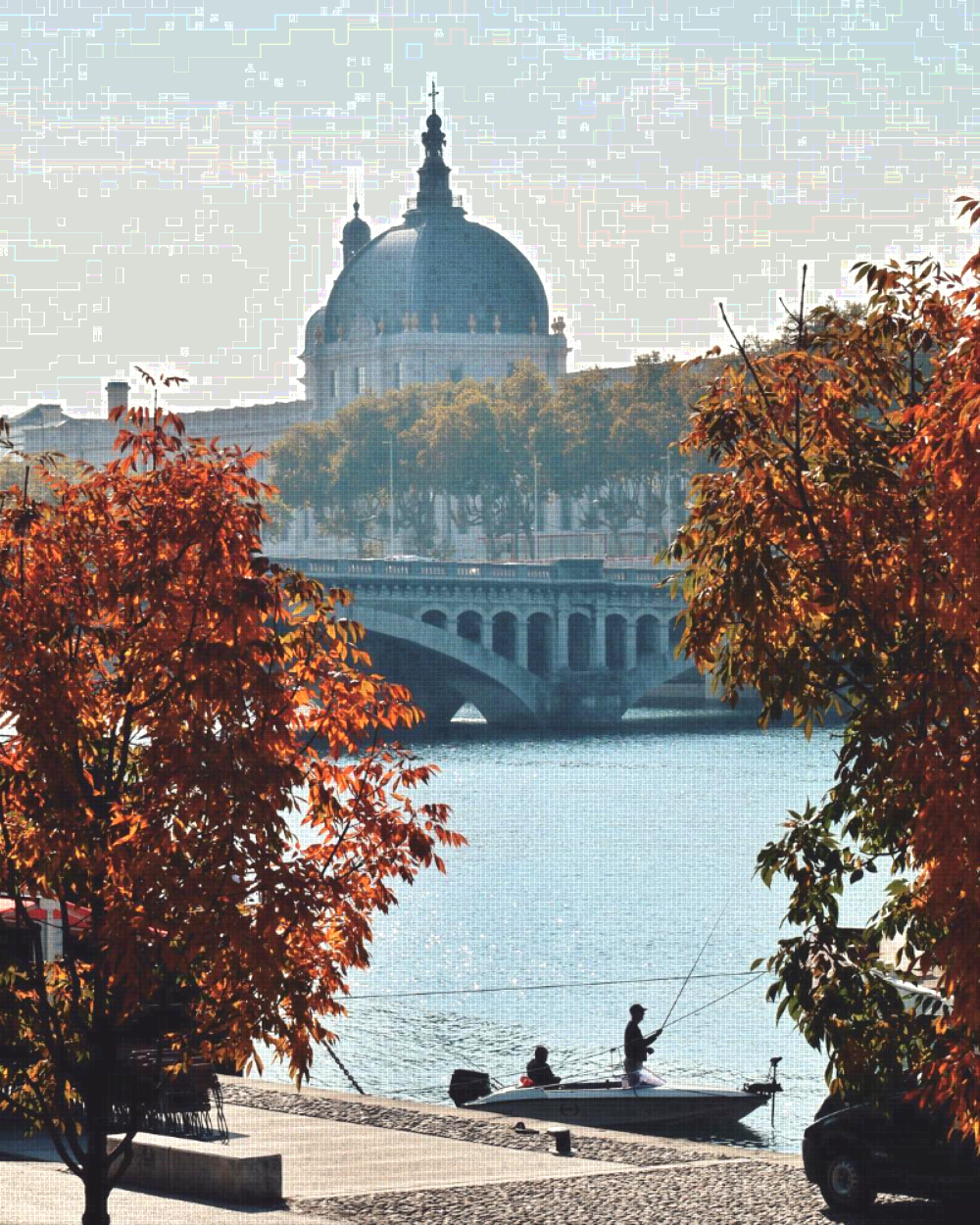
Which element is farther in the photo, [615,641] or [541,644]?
[541,644]

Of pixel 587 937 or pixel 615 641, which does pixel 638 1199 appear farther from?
pixel 615 641

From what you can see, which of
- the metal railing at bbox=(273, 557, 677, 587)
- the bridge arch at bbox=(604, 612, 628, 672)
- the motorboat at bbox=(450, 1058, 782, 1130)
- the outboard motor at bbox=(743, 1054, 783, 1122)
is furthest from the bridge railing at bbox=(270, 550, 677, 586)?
the motorboat at bbox=(450, 1058, 782, 1130)

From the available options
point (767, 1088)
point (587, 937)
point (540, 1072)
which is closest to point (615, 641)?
point (587, 937)

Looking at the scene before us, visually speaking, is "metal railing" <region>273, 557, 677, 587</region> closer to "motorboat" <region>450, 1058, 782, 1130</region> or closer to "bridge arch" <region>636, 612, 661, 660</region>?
"bridge arch" <region>636, 612, 661, 660</region>

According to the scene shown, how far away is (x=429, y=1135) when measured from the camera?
22391 mm

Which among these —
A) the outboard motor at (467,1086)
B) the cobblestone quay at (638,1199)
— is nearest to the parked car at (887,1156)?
the cobblestone quay at (638,1199)

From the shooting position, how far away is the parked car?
58.0 ft

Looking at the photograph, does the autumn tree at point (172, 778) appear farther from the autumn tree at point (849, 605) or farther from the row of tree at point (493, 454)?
the row of tree at point (493, 454)

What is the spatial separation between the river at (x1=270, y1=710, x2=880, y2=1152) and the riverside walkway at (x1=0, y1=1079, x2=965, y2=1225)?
601 cm

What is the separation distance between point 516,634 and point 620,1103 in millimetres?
87910

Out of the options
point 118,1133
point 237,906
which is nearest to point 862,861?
point 237,906

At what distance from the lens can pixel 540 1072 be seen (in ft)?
94.1

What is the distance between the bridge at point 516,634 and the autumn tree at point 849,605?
93.0 m

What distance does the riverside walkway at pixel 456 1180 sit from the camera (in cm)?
1648
